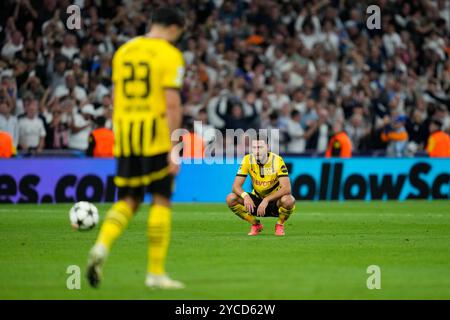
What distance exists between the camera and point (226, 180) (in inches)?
908

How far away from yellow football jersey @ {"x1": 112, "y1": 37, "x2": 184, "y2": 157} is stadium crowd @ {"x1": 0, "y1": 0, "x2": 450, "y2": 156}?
1298 cm

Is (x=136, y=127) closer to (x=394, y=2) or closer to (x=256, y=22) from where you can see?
(x=256, y=22)

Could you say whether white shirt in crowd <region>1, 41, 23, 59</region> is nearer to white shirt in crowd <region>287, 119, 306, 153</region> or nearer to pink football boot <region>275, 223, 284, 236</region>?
white shirt in crowd <region>287, 119, 306, 153</region>

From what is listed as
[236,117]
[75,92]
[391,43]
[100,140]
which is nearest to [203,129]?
[236,117]

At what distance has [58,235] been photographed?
14805 millimetres

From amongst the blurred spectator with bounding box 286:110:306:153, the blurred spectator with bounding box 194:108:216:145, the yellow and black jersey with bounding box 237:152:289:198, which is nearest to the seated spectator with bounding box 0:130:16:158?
the blurred spectator with bounding box 194:108:216:145

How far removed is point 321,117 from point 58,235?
460 inches

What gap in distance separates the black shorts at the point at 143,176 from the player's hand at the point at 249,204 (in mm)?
5302

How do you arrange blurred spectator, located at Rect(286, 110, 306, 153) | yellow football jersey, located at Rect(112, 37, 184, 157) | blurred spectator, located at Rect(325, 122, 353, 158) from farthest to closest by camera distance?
blurred spectator, located at Rect(286, 110, 306, 153), blurred spectator, located at Rect(325, 122, 353, 158), yellow football jersey, located at Rect(112, 37, 184, 157)

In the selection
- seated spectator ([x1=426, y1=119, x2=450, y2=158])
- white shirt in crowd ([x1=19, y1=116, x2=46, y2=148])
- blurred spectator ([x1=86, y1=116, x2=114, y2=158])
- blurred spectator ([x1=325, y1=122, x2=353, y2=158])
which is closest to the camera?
blurred spectator ([x1=86, y1=116, x2=114, y2=158])

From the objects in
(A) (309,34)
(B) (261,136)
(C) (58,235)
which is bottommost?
(C) (58,235)

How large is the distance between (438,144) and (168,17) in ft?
55.5

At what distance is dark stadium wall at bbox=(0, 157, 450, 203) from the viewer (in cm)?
2156
